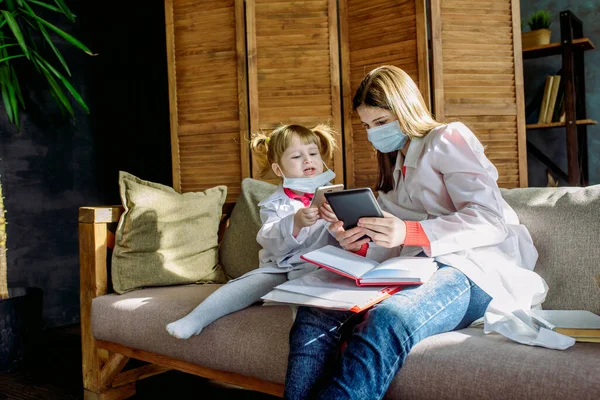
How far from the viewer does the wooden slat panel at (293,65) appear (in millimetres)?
3412

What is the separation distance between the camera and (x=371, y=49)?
3.34m

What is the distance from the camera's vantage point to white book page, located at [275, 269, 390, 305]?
1.29 m

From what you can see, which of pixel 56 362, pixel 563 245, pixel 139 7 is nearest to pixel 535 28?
pixel 563 245

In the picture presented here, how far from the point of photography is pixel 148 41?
4.14m

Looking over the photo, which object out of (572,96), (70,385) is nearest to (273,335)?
(70,385)

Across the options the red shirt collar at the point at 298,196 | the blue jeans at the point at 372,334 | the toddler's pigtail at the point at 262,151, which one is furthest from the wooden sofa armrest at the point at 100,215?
the blue jeans at the point at 372,334

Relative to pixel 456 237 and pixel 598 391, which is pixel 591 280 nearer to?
pixel 456 237

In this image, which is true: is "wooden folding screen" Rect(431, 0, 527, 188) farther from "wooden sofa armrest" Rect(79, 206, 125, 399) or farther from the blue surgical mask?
"wooden sofa armrest" Rect(79, 206, 125, 399)

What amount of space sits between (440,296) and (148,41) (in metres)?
3.49

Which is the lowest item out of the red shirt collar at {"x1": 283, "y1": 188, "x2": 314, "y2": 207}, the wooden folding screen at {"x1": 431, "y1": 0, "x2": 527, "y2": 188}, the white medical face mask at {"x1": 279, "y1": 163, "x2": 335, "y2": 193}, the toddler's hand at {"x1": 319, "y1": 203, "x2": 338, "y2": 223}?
the toddler's hand at {"x1": 319, "y1": 203, "x2": 338, "y2": 223}

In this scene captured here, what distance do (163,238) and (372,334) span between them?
126 centimetres

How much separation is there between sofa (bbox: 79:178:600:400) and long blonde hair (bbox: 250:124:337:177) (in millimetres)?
208

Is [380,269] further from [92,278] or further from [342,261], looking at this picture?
[92,278]

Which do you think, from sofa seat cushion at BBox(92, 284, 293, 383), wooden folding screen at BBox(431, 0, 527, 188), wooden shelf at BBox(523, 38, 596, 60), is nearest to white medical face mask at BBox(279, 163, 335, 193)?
sofa seat cushion at BBox(92, 284, 293, 383)
